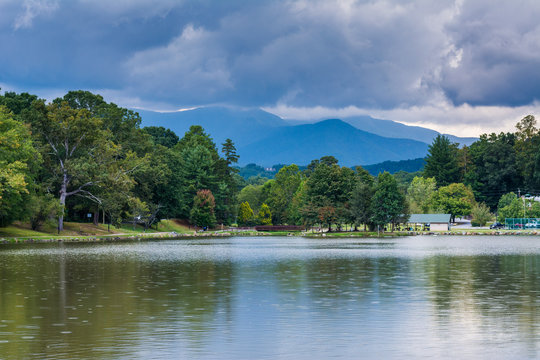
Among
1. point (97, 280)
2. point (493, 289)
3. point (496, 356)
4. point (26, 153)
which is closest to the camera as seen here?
point (496, 356)

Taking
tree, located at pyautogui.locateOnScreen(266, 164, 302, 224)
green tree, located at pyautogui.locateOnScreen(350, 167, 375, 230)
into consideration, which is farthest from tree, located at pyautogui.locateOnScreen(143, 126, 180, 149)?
green tree, located at pyautogui.locateOnScreen(350, 167, 375, 230)

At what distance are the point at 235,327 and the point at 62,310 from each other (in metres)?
6.55

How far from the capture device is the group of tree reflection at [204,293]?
1680 cm

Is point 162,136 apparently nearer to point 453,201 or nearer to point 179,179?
point 179,179

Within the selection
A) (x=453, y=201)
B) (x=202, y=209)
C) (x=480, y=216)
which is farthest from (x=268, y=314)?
(x=453, y=201)

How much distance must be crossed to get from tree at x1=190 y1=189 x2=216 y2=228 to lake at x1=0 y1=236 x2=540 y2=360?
8913cm

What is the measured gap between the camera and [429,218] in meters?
150

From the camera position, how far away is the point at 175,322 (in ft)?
57.8

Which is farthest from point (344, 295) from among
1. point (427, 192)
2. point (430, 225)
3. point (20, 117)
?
point (427, 192)

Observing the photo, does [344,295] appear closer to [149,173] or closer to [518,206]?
[149,173]

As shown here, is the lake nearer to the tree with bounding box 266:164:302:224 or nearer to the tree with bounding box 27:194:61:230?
→ the tree with bounding box 27:194:61:230

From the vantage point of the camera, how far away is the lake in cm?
1390

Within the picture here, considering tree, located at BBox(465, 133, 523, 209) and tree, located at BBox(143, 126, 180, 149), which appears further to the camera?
tree, located at BBox(465, 133, 523, 209)

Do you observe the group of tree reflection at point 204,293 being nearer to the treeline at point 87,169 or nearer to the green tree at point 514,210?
the treeline at point 87,169
